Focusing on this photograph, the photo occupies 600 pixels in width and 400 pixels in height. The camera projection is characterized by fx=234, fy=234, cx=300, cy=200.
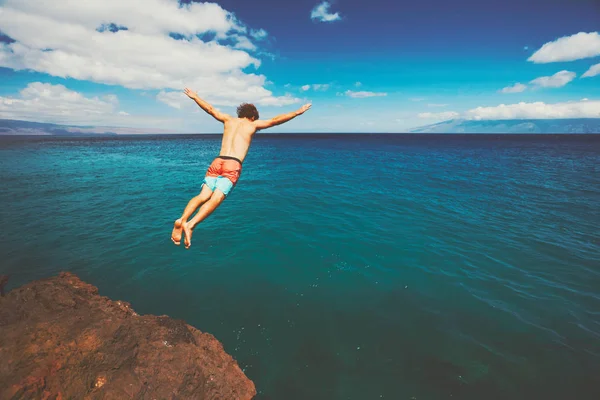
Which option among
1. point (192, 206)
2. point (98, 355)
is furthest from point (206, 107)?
point (98, 355)

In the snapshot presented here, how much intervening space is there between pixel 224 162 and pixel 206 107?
1.55 meters

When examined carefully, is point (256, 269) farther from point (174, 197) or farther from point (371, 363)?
point (174, 197)

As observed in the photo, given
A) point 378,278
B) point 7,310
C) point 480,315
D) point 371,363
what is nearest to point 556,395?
point 480,315

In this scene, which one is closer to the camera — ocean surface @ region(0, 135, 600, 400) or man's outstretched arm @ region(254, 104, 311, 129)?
man's outstretched arm @ region(254, 104, 311, 129)

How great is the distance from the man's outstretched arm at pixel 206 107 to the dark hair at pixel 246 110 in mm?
323

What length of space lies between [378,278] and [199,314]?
253 inches

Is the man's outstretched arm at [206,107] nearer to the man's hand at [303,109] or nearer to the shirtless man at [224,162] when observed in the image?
the shirtless man at [224,162]

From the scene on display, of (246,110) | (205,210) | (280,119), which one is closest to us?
(205,210)

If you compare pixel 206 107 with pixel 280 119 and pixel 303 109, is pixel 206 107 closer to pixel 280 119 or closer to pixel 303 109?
pixel 280 119

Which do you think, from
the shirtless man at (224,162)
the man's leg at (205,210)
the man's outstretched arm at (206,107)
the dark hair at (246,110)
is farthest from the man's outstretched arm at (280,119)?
the man's leg at (205,210)

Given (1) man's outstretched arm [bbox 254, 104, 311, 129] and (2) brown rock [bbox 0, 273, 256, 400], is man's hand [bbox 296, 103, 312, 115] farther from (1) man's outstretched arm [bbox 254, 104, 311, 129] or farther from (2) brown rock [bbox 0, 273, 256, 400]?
(2) brown rock [bbox 0, 273, 256, 400]

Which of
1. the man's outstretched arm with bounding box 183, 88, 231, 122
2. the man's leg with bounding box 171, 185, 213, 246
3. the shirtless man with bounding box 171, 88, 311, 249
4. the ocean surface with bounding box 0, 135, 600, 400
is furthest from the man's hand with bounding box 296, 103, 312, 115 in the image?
the ocean surface with bounding box 0, 135, 600, 400

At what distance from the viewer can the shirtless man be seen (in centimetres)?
488

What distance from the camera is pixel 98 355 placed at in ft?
12.4
